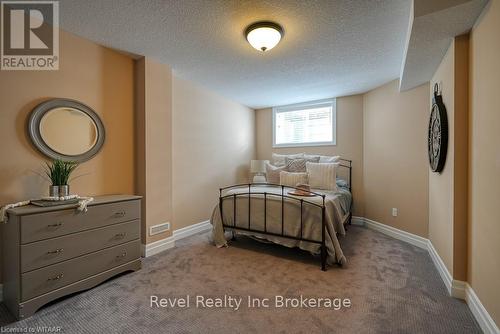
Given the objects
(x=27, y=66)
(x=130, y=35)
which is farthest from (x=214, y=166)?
(x=27, y=66)

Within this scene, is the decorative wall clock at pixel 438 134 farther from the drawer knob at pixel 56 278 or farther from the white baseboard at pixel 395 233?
the drawer knob at pixel 56 278

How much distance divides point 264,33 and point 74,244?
2359 mm

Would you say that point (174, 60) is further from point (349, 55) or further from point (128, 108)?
point (349, 55)

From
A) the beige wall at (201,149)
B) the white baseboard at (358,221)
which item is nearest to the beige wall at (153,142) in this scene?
the beige wall at (201,149)

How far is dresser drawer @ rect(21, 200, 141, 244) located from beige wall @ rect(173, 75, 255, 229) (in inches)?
41.5

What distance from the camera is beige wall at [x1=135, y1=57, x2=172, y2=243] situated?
103 inches

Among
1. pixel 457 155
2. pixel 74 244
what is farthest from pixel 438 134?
pixel 74 244

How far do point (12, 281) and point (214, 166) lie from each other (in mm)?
2693

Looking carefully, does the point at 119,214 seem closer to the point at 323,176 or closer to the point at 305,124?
the point at 323,176

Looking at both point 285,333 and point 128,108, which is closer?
point 285,333

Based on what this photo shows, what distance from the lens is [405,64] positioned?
2283mm

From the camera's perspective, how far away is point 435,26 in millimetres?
1633

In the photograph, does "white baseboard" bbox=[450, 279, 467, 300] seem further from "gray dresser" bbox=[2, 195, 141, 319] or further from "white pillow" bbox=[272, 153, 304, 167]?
"gray dresser" bbox=[2, 195, 141, 319]

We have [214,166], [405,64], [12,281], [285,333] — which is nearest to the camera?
[285,333]
